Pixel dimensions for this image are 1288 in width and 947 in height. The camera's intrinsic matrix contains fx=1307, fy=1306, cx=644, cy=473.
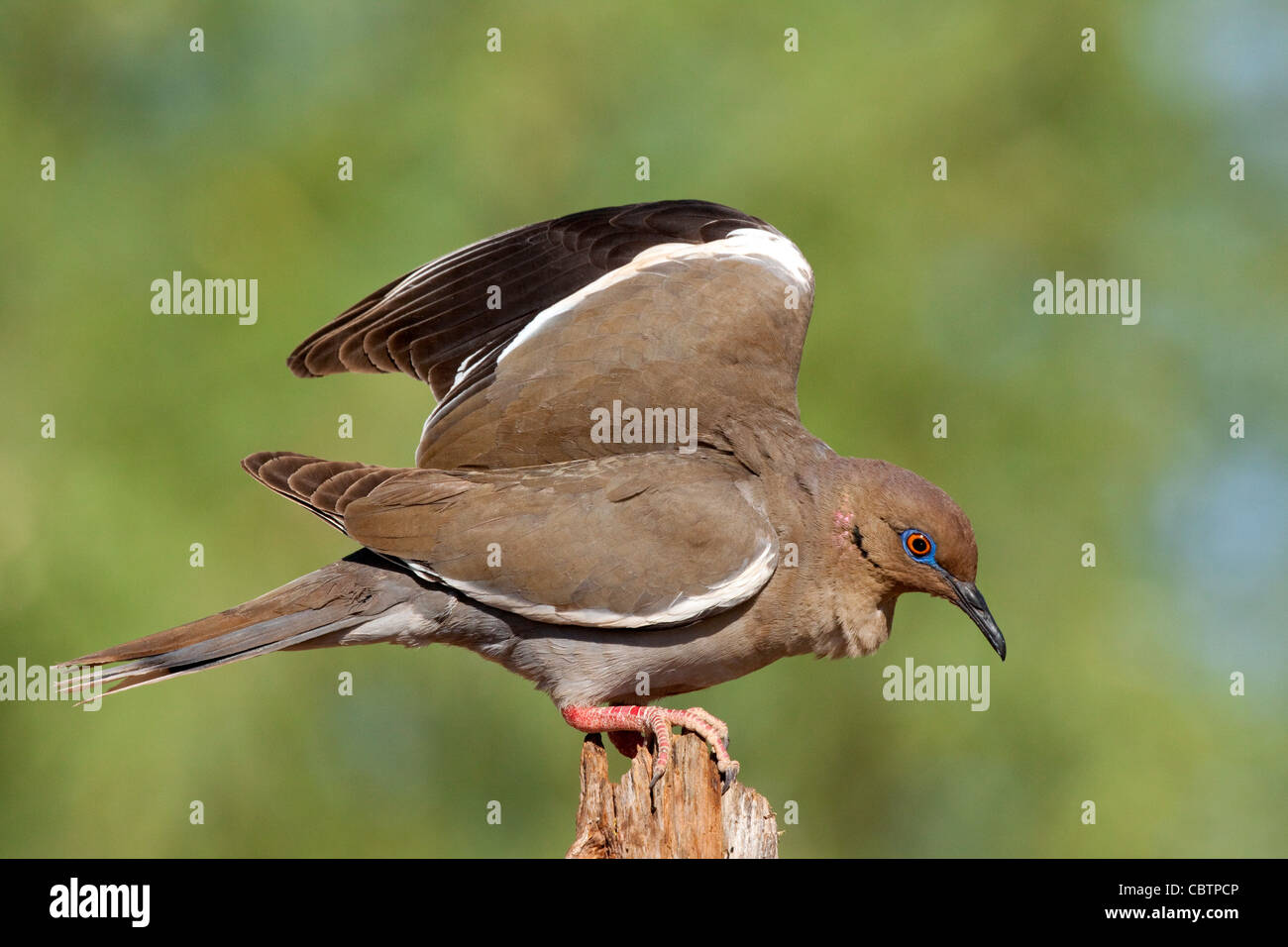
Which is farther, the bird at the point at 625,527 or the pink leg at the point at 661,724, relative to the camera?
the bird at the point at 625,527

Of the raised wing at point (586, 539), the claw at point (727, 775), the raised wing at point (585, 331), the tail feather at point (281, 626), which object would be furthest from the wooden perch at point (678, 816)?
the raised wing at point (585, 331)

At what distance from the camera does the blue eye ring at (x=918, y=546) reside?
5395 mm

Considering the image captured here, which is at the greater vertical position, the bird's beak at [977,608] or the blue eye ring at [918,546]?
the blue eye ring at [918,546]

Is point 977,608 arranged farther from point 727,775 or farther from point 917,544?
point 727,775

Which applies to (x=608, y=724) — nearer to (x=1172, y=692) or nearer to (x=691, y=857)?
(x=691, y=857)

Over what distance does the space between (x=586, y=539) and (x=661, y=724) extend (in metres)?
0.78

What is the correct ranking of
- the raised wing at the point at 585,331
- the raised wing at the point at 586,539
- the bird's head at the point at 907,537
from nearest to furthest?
the raised wing at the point at 586,539, the bird's head at the point at 907,537, the raised wing at the point at 585,331

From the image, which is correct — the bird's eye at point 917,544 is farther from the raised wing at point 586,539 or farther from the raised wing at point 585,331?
the raised wing at point 585,331

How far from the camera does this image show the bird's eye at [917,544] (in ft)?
17.7

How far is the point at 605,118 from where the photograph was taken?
1351cm

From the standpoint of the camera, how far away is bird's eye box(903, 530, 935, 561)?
539 centimetres

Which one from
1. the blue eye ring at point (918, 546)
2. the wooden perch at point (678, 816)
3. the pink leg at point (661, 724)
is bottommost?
the wooden perch at point (678, 816)

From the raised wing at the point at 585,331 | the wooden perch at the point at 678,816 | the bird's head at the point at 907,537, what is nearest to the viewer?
the wooden perch at the point at 678,816

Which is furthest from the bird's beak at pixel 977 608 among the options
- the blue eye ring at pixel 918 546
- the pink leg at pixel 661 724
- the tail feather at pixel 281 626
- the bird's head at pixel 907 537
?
the tail feather at pixel 281 626
